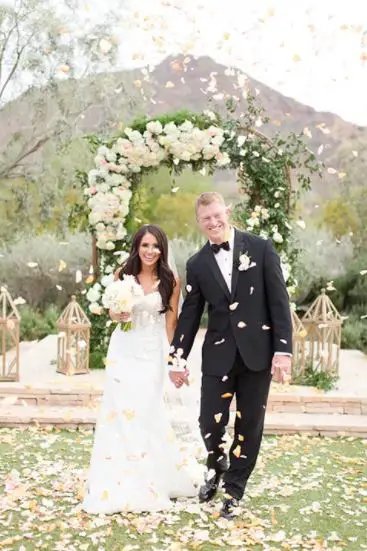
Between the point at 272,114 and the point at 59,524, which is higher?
the point at 272,114

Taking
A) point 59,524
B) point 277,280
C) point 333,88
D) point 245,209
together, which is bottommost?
point 59,524

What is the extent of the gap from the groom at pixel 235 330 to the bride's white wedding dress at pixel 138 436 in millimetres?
262

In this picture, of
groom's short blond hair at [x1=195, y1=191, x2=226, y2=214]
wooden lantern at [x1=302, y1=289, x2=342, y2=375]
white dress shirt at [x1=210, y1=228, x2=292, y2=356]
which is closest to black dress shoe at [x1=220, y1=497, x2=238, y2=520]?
white dress shirt at [x1=210, y1=228, x2=292, y2=356]

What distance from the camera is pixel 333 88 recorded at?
24.5 metres

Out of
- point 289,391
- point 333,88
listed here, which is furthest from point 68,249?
point 333,88

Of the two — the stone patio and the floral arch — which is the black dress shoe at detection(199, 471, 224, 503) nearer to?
the stone patio

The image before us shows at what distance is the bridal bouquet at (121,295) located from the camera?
4.16 meters

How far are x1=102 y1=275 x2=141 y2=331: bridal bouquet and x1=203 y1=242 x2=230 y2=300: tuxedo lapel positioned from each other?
469 mm

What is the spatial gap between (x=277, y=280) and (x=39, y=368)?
4.36 m

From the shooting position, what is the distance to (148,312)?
4.38 metres

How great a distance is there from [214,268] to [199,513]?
1.34 m

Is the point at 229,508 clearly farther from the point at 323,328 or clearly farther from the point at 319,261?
the point at 319,261

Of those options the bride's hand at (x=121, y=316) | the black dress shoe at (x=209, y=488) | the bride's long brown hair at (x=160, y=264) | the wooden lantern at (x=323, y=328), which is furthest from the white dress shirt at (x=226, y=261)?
the wooden lantern at (x=323, y=328)

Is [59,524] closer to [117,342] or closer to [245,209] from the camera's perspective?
[117,342]
